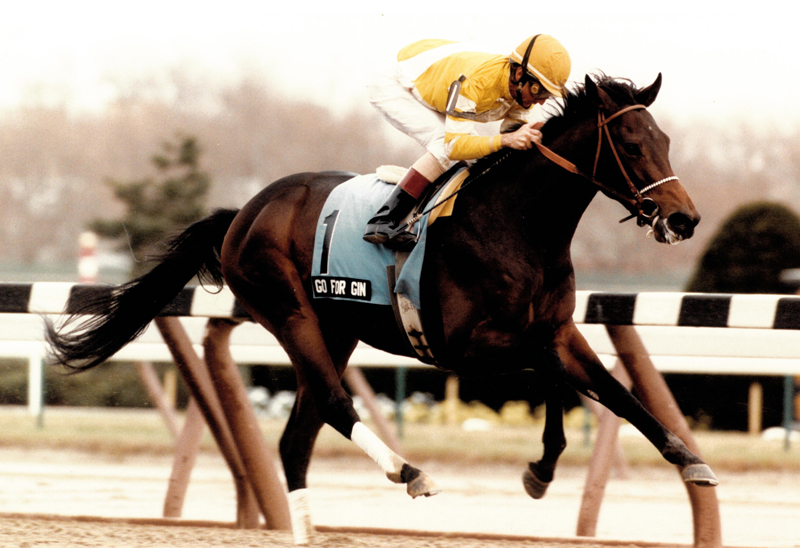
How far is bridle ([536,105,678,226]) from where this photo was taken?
3195mm

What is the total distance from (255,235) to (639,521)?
7.14ft

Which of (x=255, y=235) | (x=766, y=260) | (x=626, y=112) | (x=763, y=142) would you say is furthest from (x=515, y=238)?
(x=763, y=142)

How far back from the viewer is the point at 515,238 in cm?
346

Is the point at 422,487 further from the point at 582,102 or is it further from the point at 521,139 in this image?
the point at 582,102

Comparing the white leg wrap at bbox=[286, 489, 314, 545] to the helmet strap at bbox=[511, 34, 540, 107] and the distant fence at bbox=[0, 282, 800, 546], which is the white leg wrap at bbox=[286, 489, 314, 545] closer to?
the distant fence at bbox=[0, 282, 800, 546]

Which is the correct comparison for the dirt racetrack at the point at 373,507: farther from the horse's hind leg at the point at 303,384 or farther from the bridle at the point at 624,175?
the bridle at the point at 624,175

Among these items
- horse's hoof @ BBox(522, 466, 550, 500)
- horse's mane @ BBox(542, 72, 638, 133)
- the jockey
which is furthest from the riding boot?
horse's hoof @ BBox(522, 466, 550, 500)

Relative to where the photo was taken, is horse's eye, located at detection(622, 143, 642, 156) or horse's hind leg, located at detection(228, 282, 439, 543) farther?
horse's hind leg, located at detection(228, 282, 439, 543)

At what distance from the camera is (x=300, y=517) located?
370cm

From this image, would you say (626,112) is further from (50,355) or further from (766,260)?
(766,260)

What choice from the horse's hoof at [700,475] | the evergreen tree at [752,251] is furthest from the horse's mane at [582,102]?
the evergreen tree at [752,251]

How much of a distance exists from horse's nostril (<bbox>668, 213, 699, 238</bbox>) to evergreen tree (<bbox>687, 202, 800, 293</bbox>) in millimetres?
5933

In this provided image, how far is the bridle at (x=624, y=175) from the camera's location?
10.5 ft

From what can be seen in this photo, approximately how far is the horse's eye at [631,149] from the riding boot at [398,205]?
0.72 metres
